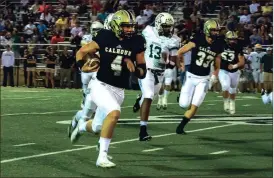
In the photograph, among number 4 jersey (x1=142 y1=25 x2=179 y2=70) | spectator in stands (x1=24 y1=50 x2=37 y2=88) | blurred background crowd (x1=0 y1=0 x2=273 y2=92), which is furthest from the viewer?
spectator in stands (x1=24 y1=50 x2=37 y2=88)

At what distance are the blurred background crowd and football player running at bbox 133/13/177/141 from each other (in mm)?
11247

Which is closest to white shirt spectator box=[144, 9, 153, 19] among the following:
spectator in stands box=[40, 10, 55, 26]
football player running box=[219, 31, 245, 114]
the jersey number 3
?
spectator in stands box=[40, 10, 55, 26]

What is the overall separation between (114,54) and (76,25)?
67.1 feet

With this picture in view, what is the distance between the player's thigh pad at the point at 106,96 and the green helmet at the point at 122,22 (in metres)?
0.66

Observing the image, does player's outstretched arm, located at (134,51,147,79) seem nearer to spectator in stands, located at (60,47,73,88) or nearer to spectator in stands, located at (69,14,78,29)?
spectator in stands, located at (60,47,73,88)

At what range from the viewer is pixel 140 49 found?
31.0 ft

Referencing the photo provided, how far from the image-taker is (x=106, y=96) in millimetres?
9359

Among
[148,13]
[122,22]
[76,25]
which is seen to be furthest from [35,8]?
[122,22]

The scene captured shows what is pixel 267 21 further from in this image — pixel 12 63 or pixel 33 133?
pixel 33 133

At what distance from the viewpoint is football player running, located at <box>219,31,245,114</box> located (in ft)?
58.7

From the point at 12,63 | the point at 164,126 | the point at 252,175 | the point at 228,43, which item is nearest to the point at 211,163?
the point at 252,175

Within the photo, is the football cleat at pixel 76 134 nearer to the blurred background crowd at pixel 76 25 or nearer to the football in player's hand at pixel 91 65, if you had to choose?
the football in player's hand at pixel 91 65

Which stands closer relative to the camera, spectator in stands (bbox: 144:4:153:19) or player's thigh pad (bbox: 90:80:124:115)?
player's thigh pad (bbox: 90:80:124:115)

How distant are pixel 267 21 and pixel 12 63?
8462 mm
